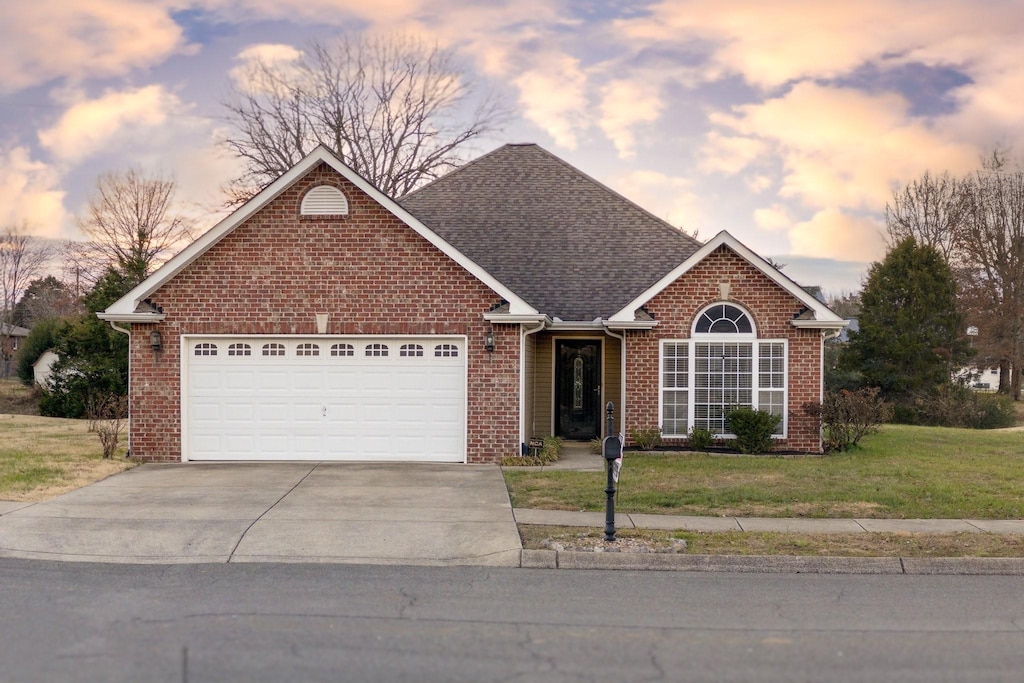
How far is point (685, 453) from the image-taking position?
16.7 meters

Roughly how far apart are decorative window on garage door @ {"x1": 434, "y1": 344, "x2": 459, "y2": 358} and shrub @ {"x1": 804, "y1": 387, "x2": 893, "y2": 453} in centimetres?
676

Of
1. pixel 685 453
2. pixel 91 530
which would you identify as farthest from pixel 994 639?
pixel 685 453

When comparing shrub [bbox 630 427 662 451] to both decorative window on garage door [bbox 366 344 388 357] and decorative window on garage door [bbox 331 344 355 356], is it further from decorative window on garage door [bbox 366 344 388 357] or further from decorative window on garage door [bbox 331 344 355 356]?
decorative window on garage door [bbox 331 344 355 356]

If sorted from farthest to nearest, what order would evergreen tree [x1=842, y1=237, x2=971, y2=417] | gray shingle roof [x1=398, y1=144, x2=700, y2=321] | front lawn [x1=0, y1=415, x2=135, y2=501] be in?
1. evergreen tree [x1=842, y1=237, x2=971, y2=417]
2. gray shingle roof [x1=398, y1=144, x2=700, y2=321]
3. front lawn [x1=0, y1=415, x2=135, y2=501]

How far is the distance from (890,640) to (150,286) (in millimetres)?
12599

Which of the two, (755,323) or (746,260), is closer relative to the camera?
(746,260)

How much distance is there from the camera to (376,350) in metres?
15.3

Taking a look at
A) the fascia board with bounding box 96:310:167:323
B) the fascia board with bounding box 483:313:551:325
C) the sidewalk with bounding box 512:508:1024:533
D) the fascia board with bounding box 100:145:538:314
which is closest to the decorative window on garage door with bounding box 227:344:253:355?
the fascia board with bounding box 96:310:167:323

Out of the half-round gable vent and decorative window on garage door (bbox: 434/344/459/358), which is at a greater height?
the half-round gable vent

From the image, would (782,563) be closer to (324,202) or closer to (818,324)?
(818,324)

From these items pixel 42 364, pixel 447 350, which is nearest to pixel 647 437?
pixel 447 350

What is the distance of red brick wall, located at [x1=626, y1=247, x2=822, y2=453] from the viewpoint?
55.2 ft

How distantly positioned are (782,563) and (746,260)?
9.07 metres

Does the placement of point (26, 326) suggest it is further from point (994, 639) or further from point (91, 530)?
point (994, 639)
